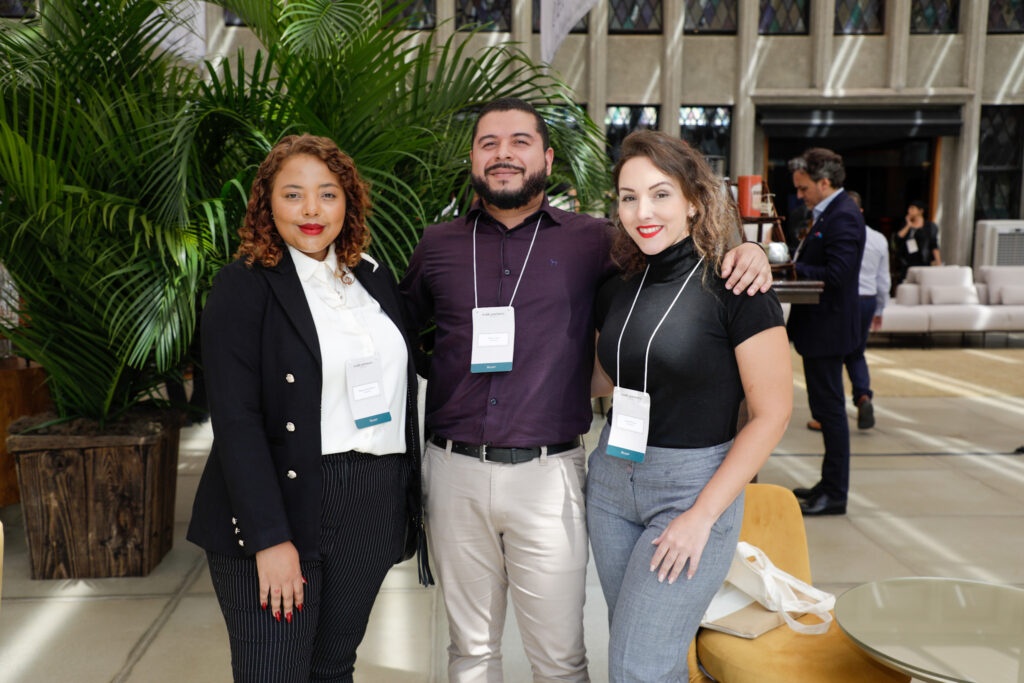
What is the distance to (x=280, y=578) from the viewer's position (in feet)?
5.41

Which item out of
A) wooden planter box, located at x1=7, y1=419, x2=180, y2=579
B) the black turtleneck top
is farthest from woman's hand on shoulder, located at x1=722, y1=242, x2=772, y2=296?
wooden planter box, located at x1=7, y1=419, x2=180, y2=579

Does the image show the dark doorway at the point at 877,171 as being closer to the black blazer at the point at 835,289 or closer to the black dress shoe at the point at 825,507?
the black blazer at the point at 835,289

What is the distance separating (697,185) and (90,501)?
9.02 ft

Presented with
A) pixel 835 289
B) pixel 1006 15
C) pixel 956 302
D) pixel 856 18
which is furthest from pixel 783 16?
pixel 835 289

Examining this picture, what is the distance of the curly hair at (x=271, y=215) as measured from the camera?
1.74 metres

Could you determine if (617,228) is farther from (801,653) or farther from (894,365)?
(894,365)

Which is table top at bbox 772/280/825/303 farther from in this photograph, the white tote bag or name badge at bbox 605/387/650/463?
name badge at bbox 605/387/650/463

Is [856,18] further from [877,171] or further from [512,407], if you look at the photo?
[512,407]

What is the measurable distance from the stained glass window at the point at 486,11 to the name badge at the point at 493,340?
39.6ft

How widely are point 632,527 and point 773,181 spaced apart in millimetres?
13598

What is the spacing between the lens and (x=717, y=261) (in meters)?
1.72

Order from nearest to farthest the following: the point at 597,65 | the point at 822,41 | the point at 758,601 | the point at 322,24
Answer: the point at 758,601, the point at 322,24, the point at 822,41, the point at 597,65

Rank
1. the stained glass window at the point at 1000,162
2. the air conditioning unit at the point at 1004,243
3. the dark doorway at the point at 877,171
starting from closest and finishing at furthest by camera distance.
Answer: the air conditioning unit at the point at 1004,243
the stained glass window at the point at 1000,162
the dark doorway at the point at 877,171

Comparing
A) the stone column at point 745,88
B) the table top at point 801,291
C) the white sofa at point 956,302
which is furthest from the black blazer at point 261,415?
the stone column at point 745,88
